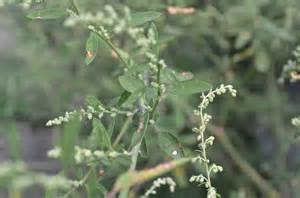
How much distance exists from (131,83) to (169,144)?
10 cm

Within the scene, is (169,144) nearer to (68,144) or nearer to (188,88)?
(188,88)

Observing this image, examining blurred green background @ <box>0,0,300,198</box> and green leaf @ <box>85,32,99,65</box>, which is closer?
green leaf @ <box>85,32,99,65</box>

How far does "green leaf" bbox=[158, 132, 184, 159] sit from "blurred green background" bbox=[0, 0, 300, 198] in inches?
29.0

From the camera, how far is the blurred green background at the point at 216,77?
1.63 meters

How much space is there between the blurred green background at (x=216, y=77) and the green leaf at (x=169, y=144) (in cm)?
74

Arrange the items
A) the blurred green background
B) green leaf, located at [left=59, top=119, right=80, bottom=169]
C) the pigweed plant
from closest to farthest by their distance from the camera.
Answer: green leaf, located at [left=59, top=119, right=80, bottom=169] → the pigweed plant → the blurred green background

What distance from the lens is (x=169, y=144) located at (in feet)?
2.66

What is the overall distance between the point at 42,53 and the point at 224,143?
574mm

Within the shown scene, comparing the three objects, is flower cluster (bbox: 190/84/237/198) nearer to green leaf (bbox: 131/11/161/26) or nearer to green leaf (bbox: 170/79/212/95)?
green leaf (bbox: 170/79/212/95)

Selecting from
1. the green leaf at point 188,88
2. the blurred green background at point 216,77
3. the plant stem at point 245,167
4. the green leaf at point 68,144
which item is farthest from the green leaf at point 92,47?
the plant stem at point 245,167

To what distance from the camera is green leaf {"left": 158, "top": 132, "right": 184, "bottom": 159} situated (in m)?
0.80

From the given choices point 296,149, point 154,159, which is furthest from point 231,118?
point 154,159

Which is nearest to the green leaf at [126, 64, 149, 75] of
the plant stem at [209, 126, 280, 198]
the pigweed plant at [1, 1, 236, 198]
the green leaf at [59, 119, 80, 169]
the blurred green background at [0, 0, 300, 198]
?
the pigweed plant at [1, 1, 236, 198]

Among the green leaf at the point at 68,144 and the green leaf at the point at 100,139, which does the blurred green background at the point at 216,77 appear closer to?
the green leaf at the point at 100,139
